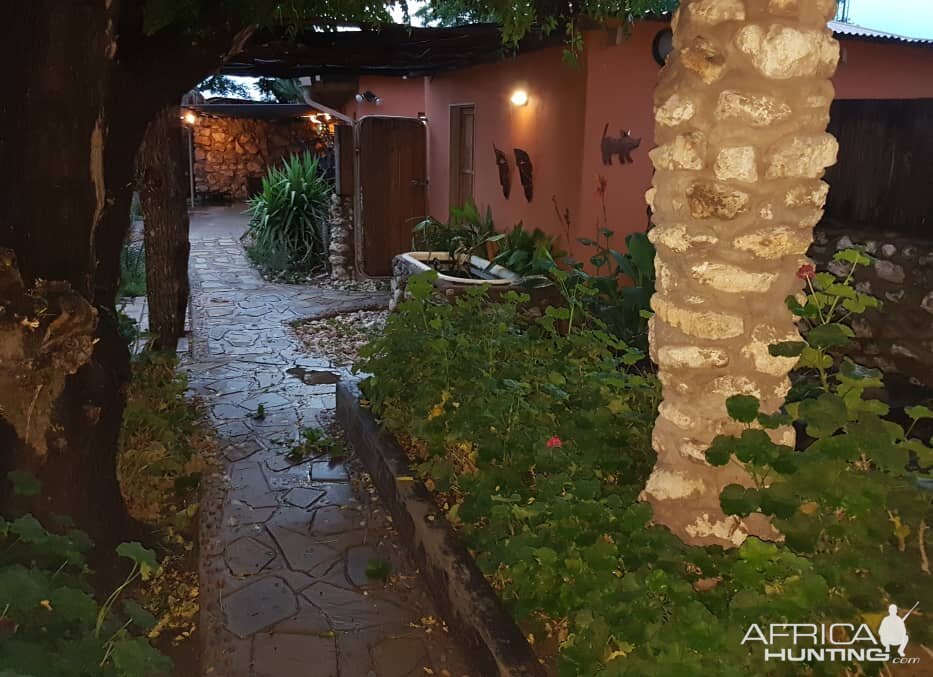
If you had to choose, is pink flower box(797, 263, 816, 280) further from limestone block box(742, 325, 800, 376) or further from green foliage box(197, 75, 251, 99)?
green foliage box(197, 75, 251, 99)

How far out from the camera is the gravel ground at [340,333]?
7.57 meters

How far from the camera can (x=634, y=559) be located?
249 centimetres

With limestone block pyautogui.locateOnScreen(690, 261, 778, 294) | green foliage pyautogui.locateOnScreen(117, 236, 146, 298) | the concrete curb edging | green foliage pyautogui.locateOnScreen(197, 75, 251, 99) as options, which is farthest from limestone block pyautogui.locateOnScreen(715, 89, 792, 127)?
green foliage pyautogui.locateOnScreen(197, 75, 251, 99)

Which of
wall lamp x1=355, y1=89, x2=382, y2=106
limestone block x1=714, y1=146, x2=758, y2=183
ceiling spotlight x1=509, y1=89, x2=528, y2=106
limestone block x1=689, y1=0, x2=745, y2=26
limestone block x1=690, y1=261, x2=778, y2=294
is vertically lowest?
limestone block x1=690, y1=261, x2=778, y2=294

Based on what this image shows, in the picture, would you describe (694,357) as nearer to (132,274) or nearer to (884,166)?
(884,166)

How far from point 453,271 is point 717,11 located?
6.00 meters

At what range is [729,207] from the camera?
2.42 m

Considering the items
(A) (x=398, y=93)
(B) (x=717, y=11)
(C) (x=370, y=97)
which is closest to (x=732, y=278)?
(B) (x=717, y=11)

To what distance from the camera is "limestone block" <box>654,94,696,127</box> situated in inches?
97.0

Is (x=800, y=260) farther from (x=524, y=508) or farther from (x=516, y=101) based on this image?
(x=516, y=101)

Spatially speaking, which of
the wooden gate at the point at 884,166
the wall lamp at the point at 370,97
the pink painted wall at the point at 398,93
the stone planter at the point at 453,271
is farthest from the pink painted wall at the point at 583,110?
the wall lamp at the point at 370,97

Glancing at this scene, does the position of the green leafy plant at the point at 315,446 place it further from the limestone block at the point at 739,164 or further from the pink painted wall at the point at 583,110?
the limestone block at the point at 739,164

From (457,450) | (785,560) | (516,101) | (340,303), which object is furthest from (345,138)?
(785,560)

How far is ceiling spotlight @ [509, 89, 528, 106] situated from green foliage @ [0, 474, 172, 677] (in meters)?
6.38
